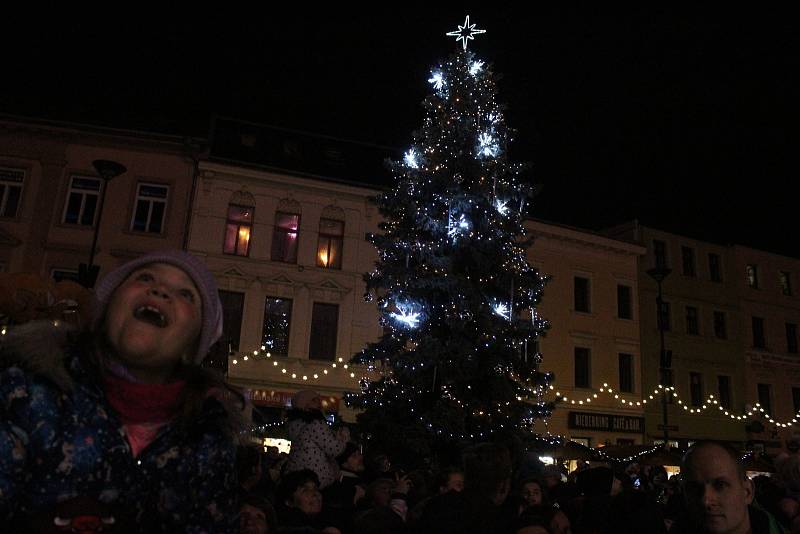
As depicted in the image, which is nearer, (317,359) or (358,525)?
(358,525)

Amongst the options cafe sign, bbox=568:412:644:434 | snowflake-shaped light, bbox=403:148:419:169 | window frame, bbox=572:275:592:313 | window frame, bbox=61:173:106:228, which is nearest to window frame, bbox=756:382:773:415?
cafe sign, bbox=568:412:644:434

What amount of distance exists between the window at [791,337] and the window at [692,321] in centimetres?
614

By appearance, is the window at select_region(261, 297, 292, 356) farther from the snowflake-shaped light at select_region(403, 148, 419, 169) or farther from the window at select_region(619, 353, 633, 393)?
the window at select_region(619, 353, 633, 393)

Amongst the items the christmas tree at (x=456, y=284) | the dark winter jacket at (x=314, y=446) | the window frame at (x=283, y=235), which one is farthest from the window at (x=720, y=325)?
the dark winter jacket at (x=314, y=446)

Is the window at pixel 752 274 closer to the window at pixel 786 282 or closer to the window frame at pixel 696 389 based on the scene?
the window at pixel 786 282

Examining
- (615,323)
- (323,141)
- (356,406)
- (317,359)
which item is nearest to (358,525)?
(356,406)

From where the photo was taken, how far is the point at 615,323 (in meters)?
28.8

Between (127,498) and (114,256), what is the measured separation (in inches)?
873

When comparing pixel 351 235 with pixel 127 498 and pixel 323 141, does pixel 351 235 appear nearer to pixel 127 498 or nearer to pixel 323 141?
pixel 323 141

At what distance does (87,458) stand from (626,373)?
1150 inches

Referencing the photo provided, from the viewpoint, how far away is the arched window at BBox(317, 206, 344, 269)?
24.0 meters

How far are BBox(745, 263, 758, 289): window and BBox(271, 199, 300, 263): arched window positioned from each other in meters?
22.7

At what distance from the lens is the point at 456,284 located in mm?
12602

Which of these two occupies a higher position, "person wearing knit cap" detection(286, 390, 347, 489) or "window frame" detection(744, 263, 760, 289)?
"window frame" detection(744, 263, 760, 289)
